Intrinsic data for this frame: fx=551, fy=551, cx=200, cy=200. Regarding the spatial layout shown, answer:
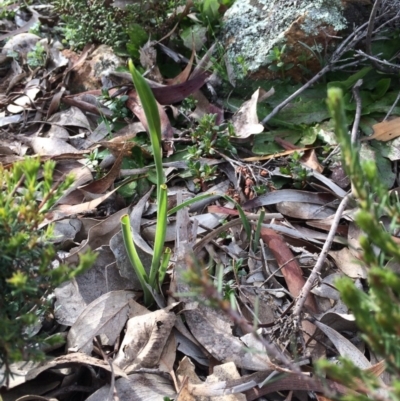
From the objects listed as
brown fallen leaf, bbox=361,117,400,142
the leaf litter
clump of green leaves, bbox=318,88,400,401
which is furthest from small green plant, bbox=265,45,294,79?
clump of green leaves, bbox=318,88,400,401

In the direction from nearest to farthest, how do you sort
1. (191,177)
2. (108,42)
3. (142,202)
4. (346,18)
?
(142,202)
(191,177)
(346,18)
(108,42)

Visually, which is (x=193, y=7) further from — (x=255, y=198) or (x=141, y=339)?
(x=141, y=339)

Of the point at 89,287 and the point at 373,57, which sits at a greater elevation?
the point at 373,57

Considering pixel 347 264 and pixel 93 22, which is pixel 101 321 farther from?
pixel 93 22

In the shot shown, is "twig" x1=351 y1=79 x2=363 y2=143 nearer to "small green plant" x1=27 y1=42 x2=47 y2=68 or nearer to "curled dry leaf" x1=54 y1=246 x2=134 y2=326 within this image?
"curled dry leaf" x1=54 y1=246 x2=134 y2=326

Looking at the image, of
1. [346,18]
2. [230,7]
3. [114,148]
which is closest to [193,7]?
[230,7]

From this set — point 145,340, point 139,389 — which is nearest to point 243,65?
point 145,340

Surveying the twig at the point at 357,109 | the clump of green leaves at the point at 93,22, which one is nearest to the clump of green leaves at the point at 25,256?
the twig at the point at 357,109
